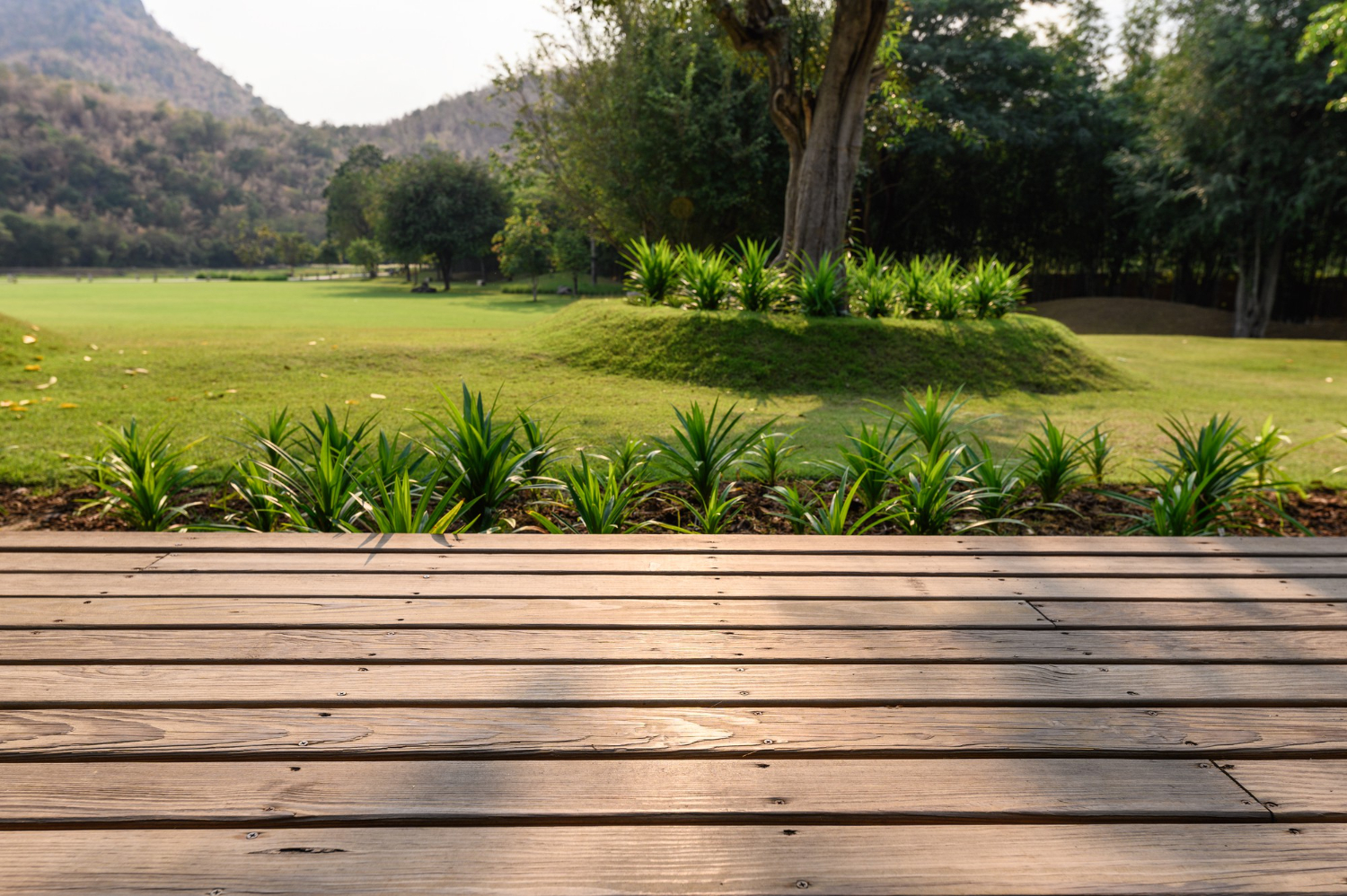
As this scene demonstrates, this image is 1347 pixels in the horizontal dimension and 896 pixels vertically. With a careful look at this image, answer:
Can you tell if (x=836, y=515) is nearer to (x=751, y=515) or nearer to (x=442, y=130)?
(x=751, y=515)

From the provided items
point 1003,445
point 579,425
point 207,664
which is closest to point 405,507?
point 207,664

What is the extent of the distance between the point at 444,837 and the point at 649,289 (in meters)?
8.48

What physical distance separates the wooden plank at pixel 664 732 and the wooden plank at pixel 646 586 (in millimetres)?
601

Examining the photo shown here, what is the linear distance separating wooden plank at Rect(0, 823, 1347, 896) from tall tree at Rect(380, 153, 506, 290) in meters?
41.8

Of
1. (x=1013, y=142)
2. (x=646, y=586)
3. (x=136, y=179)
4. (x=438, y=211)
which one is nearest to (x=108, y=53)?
(x=136, y=179)

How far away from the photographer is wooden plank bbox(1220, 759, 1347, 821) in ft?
4.08

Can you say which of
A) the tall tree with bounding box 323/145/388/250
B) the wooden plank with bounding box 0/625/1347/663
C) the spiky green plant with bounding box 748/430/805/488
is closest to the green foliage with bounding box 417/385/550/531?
the spiky green plant with bounding box 748/430/805/488

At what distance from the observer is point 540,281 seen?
4244 centimetres

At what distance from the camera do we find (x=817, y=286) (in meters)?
8.34

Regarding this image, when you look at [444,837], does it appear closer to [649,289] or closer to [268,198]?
[649,289]

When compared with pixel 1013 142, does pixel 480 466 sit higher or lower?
lower

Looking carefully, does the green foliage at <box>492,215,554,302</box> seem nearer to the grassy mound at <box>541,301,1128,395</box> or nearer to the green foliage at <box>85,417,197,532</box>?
the grassy mound at <box>541,301,1128,395</box>

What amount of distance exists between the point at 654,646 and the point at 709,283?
699 centimetres

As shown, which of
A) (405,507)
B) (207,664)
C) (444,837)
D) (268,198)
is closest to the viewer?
(444,837)
